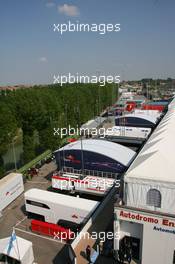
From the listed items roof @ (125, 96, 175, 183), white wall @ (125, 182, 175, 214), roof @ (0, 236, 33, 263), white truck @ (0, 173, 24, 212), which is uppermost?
roof @ (125, 96, 175, 183)

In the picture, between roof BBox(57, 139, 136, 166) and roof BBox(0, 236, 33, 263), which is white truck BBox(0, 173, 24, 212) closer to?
roof BBox(57, 139, 136, 166)

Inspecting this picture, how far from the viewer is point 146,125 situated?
33.5 m

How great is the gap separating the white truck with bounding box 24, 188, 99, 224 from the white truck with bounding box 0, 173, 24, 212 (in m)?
2.25

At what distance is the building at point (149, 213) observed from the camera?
32.8ft

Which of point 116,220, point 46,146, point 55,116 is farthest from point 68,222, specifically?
point 55,116

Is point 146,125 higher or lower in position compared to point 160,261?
higher

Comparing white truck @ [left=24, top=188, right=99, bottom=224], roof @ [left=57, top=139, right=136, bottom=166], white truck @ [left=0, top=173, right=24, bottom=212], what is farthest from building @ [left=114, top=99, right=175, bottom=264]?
white truck @ [left=0, top=173, right=24, bottom=212]

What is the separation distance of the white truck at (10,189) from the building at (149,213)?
8.62 metres

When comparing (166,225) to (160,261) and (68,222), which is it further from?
(68,222)

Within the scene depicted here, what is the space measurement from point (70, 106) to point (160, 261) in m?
29.0

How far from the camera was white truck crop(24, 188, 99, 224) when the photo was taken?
1325 cm

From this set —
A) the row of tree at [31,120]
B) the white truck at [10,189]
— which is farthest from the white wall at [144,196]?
the row of tree at [31,120]

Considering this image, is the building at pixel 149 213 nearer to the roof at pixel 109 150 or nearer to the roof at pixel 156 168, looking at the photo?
the roof at pixel 156 168

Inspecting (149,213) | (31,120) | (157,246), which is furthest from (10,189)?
(31,120)
